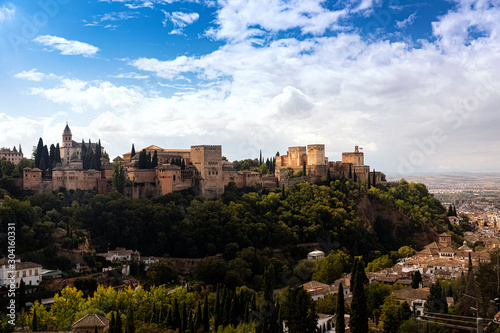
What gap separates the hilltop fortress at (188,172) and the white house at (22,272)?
47.4ft

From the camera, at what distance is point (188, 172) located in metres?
50.2

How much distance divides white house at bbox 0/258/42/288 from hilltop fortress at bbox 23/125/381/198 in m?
14.4

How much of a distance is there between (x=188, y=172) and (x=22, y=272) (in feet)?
74.9

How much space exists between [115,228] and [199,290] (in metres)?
10.1

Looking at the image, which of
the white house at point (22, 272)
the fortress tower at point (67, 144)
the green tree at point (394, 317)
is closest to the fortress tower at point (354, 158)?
the fortress tower at point (67, 144)

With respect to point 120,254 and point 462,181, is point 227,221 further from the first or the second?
point 462,181

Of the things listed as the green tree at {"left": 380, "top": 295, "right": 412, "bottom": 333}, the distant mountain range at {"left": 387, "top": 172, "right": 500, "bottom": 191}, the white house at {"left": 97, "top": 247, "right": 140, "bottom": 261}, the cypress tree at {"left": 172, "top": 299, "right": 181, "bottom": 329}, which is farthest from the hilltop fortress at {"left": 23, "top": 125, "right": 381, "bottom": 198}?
the distant mountain range at {"left": 387, "top": 172, "right": 500, "bottom": 191}

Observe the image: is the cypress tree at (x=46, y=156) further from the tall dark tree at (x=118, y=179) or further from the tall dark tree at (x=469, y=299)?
the tall dark tree at (x=469, y=299)

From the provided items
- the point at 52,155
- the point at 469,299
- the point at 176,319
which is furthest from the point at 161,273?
the point at 52,155

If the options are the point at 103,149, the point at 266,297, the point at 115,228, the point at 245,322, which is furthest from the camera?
the point at 103,149

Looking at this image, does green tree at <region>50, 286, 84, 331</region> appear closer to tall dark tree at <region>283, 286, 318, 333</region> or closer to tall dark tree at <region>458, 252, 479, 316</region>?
tall dark tree at <region>283, 286, 318, 333</region>

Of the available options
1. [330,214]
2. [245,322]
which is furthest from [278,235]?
[245,322]

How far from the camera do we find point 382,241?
5366cm

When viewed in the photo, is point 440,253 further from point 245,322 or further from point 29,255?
point 29,255
